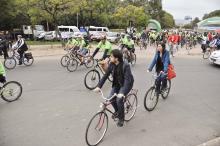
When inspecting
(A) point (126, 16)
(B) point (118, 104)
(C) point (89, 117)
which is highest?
(A) point (126, 16)

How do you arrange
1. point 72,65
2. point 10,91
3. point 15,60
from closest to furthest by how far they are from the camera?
point 10,91 < point 72,65 < point 15,60

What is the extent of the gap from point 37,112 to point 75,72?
662cm

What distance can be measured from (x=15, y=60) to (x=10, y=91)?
7.05 meters

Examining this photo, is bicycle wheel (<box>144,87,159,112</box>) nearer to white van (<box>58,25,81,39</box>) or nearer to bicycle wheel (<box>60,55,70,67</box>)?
bicycle wheel (<box>60,55,70,67</box>)

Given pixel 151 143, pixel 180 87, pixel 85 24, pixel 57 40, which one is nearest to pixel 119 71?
pixel 151 143

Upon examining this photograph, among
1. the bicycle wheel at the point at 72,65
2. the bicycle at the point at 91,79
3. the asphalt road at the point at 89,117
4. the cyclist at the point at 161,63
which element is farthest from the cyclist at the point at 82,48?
the cyclist at the point at 161,63

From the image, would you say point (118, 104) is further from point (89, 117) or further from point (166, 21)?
point (166, 21)

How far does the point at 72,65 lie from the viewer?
15305 millimetres

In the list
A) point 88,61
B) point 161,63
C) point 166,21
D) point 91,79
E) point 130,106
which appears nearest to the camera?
point 130,106

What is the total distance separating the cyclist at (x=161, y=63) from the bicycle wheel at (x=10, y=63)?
9.19m

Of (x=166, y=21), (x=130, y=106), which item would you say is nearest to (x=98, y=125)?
(x=130, y=106)

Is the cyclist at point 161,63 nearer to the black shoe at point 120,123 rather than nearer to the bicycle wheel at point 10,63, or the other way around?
the black shoe at point 120,123

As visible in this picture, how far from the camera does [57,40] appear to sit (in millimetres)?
37906

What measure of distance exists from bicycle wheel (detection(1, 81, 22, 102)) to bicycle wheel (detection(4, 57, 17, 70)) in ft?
21.2
